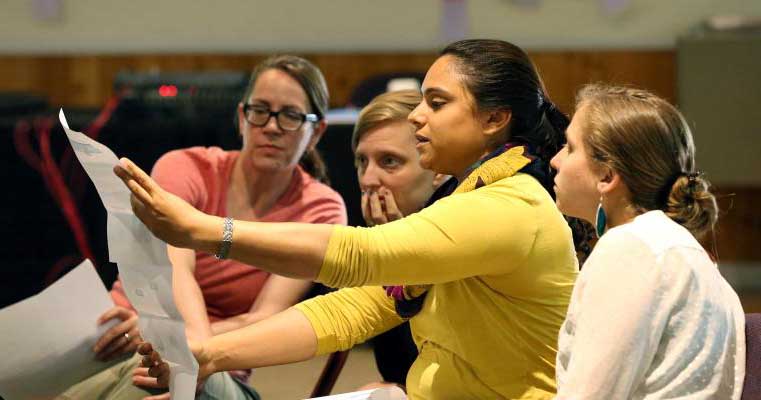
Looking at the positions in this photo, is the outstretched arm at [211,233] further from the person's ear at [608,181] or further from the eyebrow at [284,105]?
the eyebrow at [284,105]

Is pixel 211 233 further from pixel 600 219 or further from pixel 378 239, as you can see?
pixel 600 219

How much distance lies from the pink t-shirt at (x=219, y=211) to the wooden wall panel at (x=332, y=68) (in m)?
3.01

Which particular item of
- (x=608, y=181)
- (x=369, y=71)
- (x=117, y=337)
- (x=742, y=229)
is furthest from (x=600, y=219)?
(x=742, y=229)

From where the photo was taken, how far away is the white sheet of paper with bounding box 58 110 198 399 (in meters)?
1.48

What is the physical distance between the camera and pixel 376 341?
2.30 metres

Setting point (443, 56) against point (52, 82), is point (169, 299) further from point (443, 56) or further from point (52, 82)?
point (52, 82)

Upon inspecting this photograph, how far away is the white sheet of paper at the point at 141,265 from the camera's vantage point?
148 centimetres

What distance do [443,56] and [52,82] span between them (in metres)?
4.38

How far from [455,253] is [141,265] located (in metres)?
0.46

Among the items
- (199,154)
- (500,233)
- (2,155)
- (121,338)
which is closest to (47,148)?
(2,155)

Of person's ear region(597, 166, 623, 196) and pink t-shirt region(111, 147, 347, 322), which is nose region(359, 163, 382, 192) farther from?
person's ear region(597, 166, 623, 196)

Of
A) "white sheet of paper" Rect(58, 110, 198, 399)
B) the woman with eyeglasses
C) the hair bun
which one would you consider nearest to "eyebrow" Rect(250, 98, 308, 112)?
the woman with eyeglasses

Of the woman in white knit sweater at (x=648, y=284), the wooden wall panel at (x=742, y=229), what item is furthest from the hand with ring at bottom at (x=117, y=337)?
the wooden wall panel at (x=742, y=229)

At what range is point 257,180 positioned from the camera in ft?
8.34
